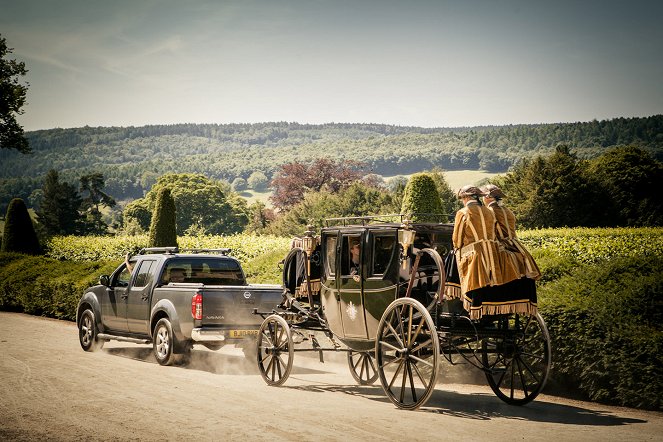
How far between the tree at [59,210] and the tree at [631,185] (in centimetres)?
5640

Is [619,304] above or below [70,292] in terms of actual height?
above

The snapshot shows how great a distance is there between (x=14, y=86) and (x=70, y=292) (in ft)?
108

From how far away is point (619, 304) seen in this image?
9.82m

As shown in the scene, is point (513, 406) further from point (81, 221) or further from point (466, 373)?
point (81, 221)

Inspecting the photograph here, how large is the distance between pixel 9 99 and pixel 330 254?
46141mm

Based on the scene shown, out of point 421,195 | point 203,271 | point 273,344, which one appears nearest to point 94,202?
point 421,195

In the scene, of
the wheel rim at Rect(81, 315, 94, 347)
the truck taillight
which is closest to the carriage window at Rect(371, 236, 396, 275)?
the truck taillight

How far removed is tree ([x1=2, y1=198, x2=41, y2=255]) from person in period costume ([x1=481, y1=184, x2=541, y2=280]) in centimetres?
3294

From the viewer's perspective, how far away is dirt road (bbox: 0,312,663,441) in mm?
7859

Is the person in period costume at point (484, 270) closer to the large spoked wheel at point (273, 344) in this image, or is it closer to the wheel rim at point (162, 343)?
the large spoked wheel at point (273, 344)

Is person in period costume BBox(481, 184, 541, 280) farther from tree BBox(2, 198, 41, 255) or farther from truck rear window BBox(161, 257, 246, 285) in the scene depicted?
tree BBox(2, 198, 41, 255)

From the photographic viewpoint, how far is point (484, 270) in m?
9.02

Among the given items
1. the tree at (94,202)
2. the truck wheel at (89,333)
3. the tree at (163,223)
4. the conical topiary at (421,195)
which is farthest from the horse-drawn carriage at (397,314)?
the tree at (94,202)

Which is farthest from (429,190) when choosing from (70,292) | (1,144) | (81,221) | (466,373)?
(81,221)
